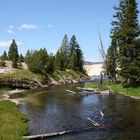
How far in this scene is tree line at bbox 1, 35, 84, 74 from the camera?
108 m

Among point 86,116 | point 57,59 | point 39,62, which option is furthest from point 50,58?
point 86,116

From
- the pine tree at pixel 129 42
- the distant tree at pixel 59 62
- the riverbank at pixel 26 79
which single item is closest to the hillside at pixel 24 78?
the riverbank at pixel 26 79

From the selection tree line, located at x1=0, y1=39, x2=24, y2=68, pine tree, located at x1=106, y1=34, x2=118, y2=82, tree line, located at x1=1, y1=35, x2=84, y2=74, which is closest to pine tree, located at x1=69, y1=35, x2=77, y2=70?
tree line, located at x1=1, y1=35, x2=84, y2=74

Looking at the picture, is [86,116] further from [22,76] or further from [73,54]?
[73,54]

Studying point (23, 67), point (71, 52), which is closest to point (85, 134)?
Answer: point (23, 67)

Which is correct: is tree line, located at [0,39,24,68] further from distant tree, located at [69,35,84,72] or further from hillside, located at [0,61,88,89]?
distant tree, located at [69,35,84,72]

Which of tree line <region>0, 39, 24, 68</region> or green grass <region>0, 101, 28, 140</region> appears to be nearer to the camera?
green grass <region>0, 101, 28, 140</region>

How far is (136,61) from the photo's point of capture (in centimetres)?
6619

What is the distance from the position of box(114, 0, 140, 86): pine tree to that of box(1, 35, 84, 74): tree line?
42848mm

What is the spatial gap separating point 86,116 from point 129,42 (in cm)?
3265

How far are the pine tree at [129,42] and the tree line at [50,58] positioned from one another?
42848 millimetres

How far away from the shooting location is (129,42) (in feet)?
228

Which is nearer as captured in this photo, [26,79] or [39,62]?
[26,79]

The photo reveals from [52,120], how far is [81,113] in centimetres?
602
